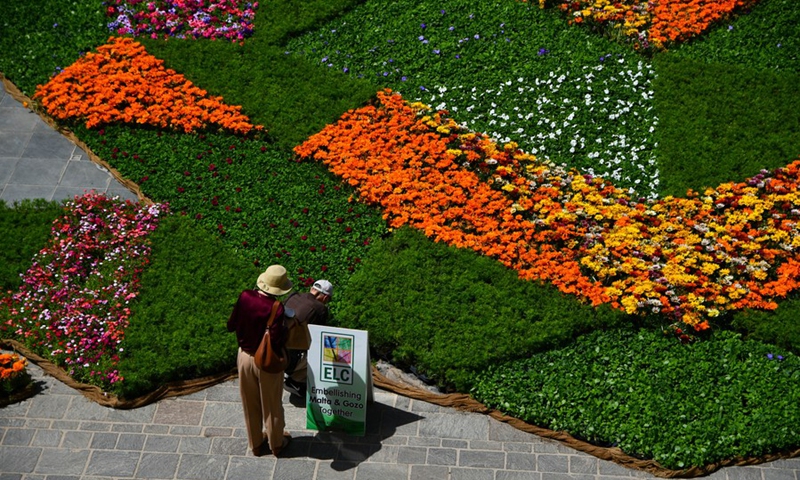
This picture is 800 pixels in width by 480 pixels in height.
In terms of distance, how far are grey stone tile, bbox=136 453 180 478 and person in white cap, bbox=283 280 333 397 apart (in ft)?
4.32

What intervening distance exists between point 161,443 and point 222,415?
2.15 feet

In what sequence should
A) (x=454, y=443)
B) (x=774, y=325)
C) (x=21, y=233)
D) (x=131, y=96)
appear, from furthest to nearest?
(x=131, y=96), (x=21, y=233), (x=774, y=325), (x=454, y=443)

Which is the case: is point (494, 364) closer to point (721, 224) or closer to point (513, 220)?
point (513, 220)

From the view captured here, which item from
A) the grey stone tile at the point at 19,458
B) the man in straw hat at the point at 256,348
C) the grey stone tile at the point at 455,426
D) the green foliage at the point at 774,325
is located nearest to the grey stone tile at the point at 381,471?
the grey stone tile at the point at 455,426

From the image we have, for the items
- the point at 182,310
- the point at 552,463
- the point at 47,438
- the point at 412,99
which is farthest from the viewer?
the point at 412,99

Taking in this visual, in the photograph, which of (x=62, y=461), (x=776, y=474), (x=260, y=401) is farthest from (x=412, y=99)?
(x=776, y=474)

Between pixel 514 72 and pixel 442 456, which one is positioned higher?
pixel 514 72

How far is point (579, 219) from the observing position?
11445 mm

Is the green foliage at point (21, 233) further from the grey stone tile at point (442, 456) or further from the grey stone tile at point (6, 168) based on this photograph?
the grey stone tile at point (442, 456)

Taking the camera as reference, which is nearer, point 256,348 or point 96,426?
point 256,348

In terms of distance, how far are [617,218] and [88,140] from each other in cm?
723

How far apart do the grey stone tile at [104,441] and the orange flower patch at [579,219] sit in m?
4.14

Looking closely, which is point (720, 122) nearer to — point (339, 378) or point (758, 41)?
point (758, 41)

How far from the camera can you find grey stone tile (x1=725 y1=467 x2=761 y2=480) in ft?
29.0
